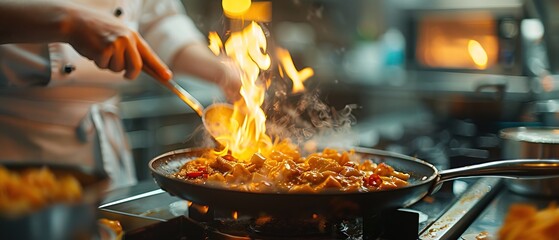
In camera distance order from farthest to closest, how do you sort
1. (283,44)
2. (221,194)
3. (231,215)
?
(283,44) → (231,215) → (221,194)

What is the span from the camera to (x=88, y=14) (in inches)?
59.1

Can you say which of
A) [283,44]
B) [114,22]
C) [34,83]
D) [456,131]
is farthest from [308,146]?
[283,44]

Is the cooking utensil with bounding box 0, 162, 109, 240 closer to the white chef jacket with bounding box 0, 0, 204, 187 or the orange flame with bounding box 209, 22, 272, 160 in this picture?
the orange flame with bounding box 209, 22, 272, 160

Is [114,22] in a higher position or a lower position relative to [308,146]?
higher

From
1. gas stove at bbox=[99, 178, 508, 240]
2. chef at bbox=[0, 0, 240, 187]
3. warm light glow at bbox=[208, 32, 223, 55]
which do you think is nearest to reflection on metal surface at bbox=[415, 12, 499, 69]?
chef at bbox=[0, 0, 240, 187]

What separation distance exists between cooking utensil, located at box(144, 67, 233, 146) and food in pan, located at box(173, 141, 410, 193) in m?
0.28

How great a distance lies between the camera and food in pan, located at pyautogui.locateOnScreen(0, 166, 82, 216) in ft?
2.16

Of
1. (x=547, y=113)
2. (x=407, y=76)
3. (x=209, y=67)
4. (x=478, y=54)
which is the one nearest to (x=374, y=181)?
(x=209, y=67)

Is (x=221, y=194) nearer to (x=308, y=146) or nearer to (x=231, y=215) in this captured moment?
(x=231, y=215)

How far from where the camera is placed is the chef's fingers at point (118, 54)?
4.95 feet

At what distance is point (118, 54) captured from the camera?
1519 millimetres

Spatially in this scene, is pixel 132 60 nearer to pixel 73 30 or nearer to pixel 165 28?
pixel 73 30

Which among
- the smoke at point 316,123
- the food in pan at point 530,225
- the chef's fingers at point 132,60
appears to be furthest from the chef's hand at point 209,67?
the food in pan at point 530,225

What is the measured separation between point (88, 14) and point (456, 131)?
6.56 ft
